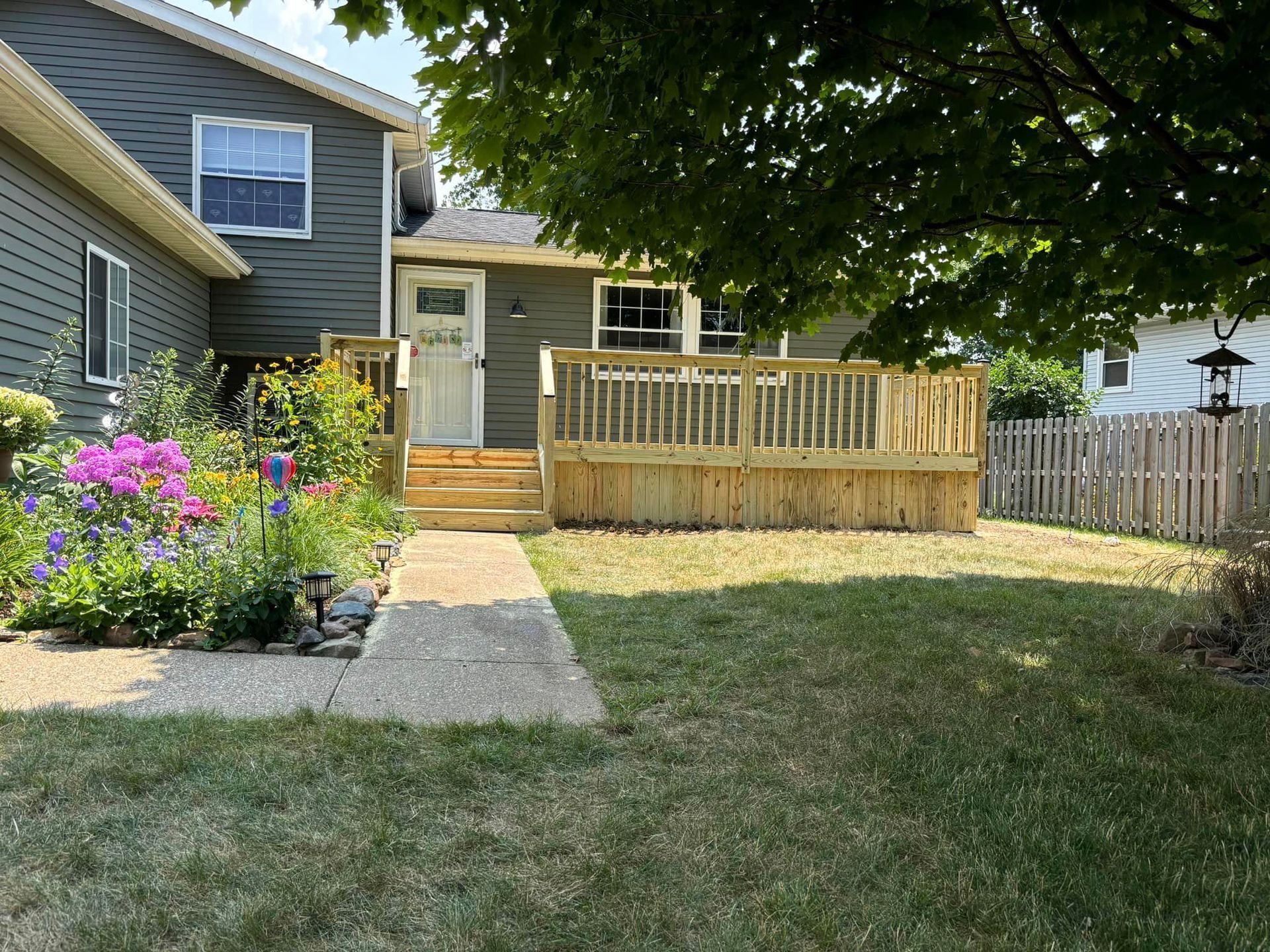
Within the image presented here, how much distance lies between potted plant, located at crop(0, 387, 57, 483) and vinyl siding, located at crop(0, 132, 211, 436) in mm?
1335

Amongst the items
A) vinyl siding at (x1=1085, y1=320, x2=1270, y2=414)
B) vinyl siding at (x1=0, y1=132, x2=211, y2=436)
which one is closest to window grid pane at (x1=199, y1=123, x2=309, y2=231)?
vinyl siding at (x1=0, y1=132, x2=211, y2=436)

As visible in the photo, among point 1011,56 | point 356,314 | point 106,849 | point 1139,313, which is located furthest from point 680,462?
point 106,849

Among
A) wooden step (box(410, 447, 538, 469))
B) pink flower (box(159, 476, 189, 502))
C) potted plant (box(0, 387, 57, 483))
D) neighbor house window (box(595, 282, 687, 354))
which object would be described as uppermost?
neighbor house window (box(595, 282, 687, 354))

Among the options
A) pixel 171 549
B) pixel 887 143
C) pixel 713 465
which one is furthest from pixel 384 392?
pixel 887 143

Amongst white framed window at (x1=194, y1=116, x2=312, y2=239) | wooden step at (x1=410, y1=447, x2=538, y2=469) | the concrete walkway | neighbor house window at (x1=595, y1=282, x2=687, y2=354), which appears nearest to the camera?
the concrete walkway

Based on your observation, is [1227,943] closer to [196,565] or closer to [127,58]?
Result: [196,565]

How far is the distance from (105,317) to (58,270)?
34.8 inches

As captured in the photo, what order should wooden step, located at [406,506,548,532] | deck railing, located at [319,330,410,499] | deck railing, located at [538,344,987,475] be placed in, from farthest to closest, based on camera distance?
deck railing, located at [538,344,987,475]
wooden step, located at [406,506,548,532]
deck railing, located at [319,330,410,499]

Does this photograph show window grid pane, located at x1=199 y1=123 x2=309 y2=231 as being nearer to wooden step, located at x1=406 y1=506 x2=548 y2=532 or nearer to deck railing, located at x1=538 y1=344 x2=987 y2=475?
deck railing, located at x1=538 y1=344 x2=987 y2=475

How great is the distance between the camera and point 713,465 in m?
9.41

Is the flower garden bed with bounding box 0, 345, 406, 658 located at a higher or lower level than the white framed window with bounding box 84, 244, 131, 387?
lower

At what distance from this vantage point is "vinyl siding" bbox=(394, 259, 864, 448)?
1148 cm

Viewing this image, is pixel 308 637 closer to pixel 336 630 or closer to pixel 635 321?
pixel 336 630

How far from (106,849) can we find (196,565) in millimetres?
2439
